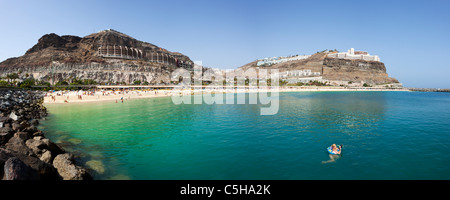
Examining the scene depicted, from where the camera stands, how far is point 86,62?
354 ft

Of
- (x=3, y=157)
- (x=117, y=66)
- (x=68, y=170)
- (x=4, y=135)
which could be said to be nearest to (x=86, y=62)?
(x=117, y=66)

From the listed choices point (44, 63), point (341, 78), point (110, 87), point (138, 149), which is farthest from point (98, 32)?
point (341, 78)

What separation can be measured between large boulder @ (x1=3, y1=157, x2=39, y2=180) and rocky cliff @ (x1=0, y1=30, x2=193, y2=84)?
345 ft

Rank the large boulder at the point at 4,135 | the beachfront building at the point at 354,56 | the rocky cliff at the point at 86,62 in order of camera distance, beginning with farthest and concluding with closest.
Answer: the beachfront building at the point at 354,56 → the rocky cliff at the point at 86,62 → the large boulder at the point at 4,135

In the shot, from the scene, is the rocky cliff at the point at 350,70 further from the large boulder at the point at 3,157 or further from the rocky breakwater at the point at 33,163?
the large boulder at the point at 3,157

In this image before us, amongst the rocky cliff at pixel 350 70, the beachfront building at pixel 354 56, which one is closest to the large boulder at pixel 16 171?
the rocky cliff at pixel 350 70

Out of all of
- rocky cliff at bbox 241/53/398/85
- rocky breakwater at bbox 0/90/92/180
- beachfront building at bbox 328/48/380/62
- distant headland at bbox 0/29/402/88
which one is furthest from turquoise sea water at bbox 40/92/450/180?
beachfront building at bbox 328/48/380/62

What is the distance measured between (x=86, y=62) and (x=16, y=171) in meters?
123

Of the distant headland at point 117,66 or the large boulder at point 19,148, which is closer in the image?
the large boulder at point 19,148

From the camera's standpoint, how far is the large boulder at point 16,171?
612cm

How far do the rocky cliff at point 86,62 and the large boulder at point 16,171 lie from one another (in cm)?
10503

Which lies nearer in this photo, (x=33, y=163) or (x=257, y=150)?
(x=33, y=163)

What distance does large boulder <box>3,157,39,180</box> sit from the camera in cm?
612

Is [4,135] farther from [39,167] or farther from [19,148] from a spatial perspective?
[39,167]
